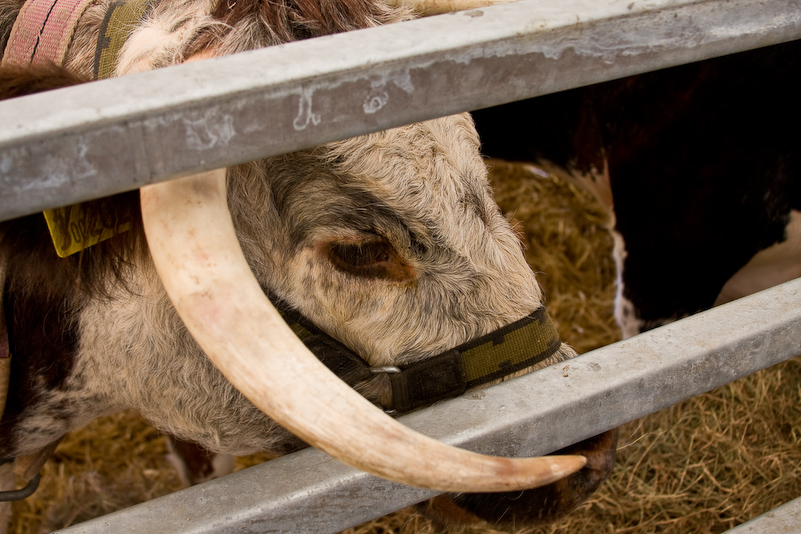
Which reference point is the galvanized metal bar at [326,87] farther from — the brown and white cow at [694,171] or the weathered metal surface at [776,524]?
the brown and white cow at [694,171]

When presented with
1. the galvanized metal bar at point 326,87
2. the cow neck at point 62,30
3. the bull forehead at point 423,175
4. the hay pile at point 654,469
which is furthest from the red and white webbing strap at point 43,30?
the hay pile at point 654,469

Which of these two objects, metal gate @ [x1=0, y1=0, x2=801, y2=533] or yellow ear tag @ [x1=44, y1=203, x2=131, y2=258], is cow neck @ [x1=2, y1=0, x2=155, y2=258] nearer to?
yellow ear tag @ [x1=44, y1=203, x2=131, y2=258]

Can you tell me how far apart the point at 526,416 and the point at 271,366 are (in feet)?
1.51

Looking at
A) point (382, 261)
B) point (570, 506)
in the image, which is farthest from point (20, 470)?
point (570, 506)

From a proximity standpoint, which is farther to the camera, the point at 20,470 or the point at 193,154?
the point at 20,470

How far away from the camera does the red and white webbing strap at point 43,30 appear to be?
141cm

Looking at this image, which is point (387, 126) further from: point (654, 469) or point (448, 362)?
point (654, 469)

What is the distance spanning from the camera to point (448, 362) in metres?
1.37

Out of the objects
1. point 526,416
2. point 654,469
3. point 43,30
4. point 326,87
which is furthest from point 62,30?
point 654,469

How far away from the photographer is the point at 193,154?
0.70 meters

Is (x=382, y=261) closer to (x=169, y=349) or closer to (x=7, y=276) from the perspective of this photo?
(x=169, y=349)

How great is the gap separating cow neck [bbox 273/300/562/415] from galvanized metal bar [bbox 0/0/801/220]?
2.10ft

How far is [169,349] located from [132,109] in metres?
0.89

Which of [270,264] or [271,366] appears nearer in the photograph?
[271,366]
